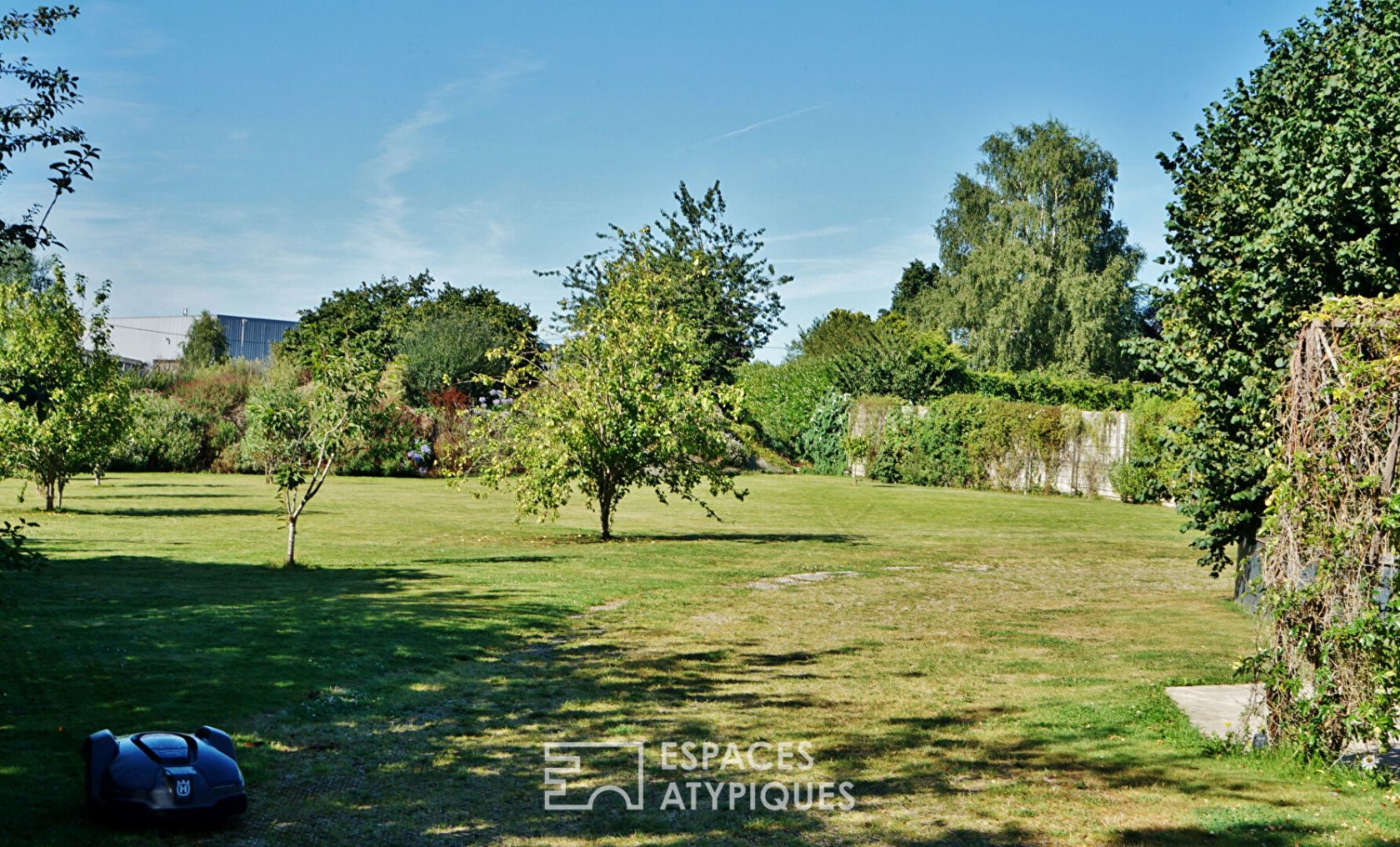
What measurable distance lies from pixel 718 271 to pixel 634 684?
4612 cm

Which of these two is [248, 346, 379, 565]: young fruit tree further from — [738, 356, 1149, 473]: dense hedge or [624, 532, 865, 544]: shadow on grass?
[738, 356, 1149, 473]: dense hedge

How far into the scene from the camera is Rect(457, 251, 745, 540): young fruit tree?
17672mm

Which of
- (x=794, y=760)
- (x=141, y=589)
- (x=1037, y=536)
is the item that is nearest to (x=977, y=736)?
(x=794, y=760)

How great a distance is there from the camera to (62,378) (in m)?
20.0

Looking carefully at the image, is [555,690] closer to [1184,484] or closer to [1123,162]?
[1184,484]

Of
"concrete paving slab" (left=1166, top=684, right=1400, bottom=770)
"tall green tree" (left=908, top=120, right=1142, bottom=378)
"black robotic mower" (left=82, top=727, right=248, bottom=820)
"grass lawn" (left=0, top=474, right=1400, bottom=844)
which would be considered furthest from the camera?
"tall green tree" (left=908, top=120, right=1142, bottom=378)

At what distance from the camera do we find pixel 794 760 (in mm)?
6383

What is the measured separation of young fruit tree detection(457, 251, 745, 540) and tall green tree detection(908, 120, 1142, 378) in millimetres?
31811

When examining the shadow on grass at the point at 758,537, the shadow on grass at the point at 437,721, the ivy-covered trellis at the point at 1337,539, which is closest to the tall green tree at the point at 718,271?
the shadow on grass at the point at 758,537

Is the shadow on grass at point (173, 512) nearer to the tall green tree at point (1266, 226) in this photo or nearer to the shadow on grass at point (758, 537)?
the shadow on grass at point (758, 537)

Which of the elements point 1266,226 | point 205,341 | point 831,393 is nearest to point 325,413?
point 1266,226

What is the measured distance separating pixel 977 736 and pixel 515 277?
5094 cm

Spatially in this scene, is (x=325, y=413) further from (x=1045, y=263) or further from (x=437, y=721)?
(x=1045, y=263)

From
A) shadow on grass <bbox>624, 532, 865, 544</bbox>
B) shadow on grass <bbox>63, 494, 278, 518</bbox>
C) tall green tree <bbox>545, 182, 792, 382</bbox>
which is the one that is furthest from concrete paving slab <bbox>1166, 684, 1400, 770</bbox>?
tall green tree <bbox>545, 182, 792, 382</bbox>
